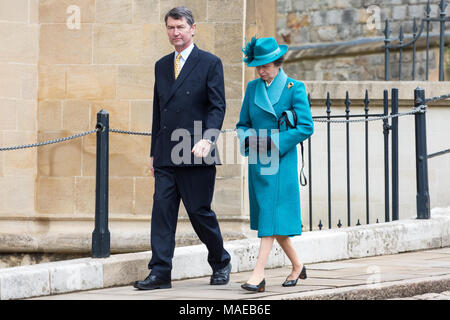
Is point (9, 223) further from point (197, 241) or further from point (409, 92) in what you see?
point (409, 92)

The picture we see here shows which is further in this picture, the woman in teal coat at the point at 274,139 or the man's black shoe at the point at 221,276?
the man's black shoe at the point at 221,276

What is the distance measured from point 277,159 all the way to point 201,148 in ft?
1.58

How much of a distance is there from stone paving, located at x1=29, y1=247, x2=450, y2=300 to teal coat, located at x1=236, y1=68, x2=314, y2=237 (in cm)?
42

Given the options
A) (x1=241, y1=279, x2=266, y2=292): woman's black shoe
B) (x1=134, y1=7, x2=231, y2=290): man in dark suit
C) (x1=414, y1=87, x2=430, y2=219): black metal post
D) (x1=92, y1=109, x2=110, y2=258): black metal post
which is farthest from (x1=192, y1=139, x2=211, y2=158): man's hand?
(x1=414, y1=87, x2=430, y2=219): black metal post

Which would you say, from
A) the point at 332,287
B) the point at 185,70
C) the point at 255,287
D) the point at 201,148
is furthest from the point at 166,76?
the point at 332,287

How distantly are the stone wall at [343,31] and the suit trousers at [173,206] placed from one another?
12422mm

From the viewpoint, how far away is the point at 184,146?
19.6ft

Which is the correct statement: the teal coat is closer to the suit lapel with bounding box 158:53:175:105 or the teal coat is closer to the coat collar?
the coat collar

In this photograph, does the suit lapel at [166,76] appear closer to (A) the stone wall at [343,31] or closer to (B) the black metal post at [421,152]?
(B) the black metal post at [421,152]

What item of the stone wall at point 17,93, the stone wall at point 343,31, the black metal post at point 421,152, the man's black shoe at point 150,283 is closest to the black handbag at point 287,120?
the man's black shoe at point 150,283

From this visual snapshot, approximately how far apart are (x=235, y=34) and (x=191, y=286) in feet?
10.5

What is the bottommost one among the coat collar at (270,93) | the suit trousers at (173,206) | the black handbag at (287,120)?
the suit trousers at (173,206)

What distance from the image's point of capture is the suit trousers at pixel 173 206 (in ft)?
19.8

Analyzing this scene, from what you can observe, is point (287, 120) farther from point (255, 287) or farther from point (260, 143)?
point (255, 287)
